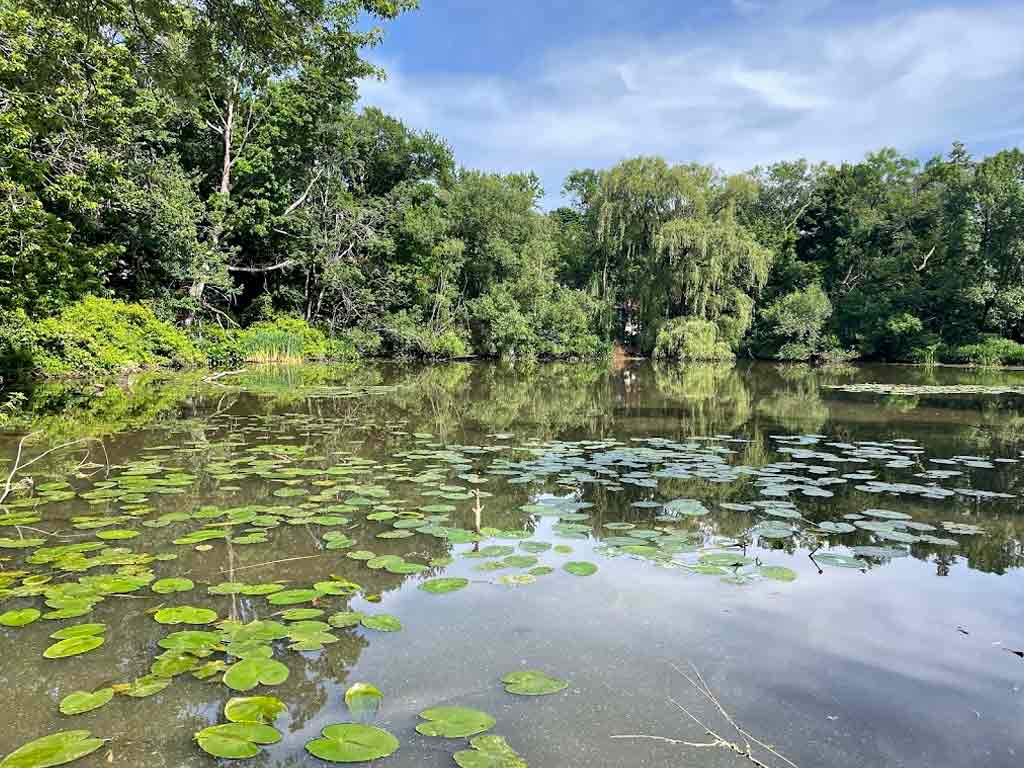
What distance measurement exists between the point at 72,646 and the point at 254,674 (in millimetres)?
750

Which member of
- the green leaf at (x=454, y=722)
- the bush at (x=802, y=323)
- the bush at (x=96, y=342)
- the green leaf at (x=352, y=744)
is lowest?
the green leaf at (x=454, y=722)

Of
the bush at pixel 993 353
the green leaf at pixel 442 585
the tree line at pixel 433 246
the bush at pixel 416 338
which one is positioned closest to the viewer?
the green leaf at pixel 442 585

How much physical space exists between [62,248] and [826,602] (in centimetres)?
1523

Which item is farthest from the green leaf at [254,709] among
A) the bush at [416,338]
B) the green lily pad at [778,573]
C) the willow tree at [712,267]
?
the willow tree at [712,267]

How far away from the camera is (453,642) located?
254cm

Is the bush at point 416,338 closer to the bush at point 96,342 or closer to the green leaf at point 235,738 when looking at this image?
the bush at point 96,342

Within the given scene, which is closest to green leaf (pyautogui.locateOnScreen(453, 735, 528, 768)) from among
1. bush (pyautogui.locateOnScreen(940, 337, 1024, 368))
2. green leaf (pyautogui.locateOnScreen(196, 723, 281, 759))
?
green leaf (pyautogui.locateOnScreen(196, 723, 281, 759))

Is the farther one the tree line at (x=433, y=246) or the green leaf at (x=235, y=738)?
the tree line at (x=433, y=246)

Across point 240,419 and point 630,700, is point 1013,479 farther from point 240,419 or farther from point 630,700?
point 240,419

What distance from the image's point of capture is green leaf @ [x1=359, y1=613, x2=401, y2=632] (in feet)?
8.59

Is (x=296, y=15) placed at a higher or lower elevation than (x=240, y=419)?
higher

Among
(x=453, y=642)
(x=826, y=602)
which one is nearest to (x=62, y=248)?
(x=453, y=642)

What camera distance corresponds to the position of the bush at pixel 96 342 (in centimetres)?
1142

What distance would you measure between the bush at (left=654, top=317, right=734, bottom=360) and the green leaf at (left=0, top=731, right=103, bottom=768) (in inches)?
963
